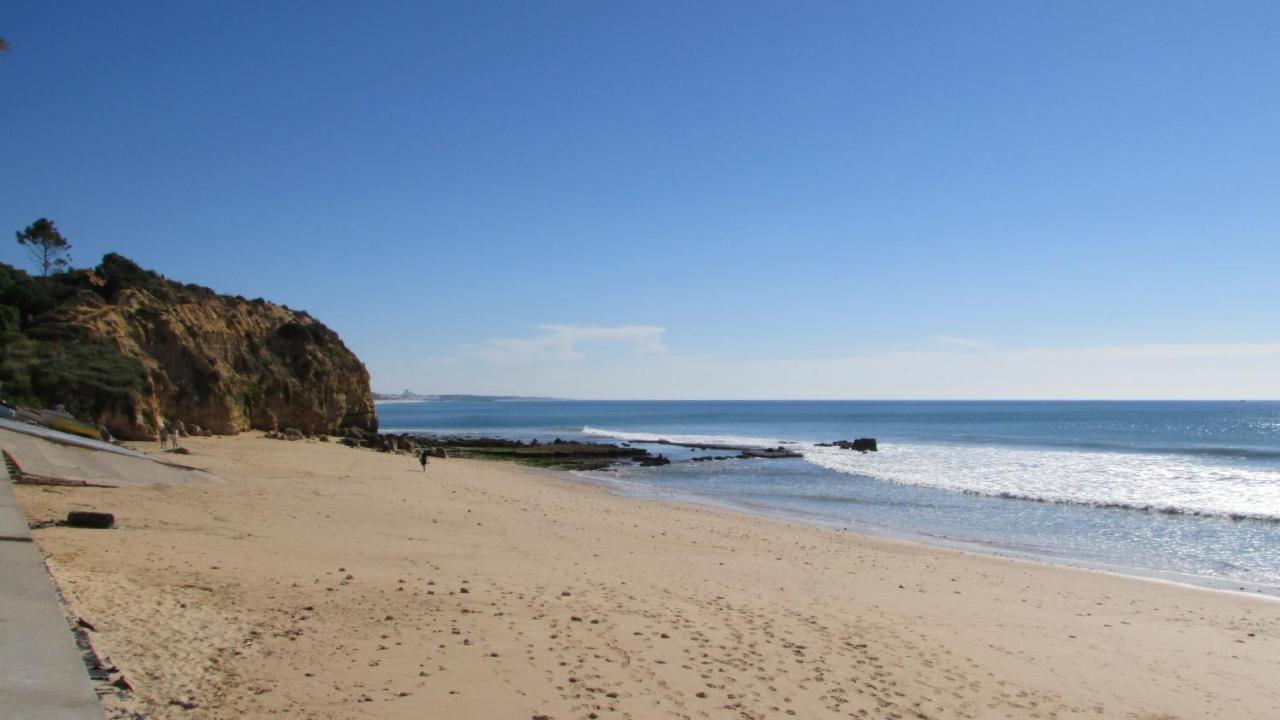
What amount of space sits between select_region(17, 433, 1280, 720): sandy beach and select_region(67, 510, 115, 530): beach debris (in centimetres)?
26

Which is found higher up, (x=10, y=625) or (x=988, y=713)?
(x=10, y=625)

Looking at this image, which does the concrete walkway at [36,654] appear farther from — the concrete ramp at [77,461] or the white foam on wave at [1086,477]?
the white foam on wave at [1086,477]

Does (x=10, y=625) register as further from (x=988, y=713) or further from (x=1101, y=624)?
(x=1101, y=624)

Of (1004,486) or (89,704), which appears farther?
(1004,486)

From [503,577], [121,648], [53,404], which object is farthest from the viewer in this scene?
[53,404]

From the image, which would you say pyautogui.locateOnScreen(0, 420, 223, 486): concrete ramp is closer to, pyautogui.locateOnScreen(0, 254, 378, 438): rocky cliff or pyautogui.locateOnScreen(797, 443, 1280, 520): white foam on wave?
pyautogui.locateOnScreen(0, 254, 378, 438): rocky cliff

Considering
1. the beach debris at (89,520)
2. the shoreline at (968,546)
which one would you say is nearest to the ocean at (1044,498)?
the shoreline at (968,546)

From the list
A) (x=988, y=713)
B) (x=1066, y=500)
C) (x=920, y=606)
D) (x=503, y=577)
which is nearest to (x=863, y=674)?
(x=988, y=713)

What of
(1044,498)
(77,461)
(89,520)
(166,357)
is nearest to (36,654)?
(89,520)

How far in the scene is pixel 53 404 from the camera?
2566 cm

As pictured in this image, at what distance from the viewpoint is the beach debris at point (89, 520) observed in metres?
11.5

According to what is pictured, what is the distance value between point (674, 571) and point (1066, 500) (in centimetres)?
2139

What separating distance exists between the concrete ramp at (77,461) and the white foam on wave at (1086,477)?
27822mm

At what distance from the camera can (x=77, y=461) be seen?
15680 mm
